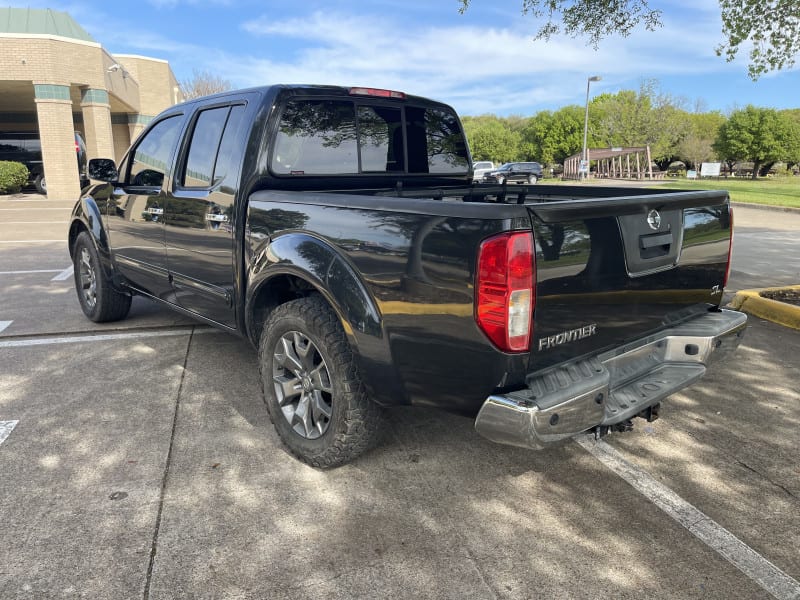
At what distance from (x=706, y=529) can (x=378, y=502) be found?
1472mm

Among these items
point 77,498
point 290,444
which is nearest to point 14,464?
point 77,498

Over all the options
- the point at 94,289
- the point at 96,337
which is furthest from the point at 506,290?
the point at 94,289

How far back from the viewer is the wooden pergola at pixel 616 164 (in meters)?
57.2

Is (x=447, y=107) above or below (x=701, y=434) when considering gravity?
above

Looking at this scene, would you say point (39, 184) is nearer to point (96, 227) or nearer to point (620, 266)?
point (96, 227)

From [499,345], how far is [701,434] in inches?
78.4

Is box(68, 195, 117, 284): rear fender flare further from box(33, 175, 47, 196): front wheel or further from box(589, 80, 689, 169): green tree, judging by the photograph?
box(589, 80, 689, 169): green tree

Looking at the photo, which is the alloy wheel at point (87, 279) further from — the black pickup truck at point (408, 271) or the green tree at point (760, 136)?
the green tree at point (760, 136)

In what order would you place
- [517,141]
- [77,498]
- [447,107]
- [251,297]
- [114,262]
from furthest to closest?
1. [517,141]
2. [114,262]
3. [447,107]
4. [251,297]
5. [77,498]

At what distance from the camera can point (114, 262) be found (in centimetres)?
518

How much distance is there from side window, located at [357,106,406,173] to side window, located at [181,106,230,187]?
87 cm

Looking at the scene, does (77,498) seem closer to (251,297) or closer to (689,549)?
(251,297)

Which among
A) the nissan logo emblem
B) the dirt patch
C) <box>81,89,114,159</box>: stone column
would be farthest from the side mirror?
<box>81,89,114,159</box>: stone column

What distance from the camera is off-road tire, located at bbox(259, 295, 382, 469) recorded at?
294 centimetres
